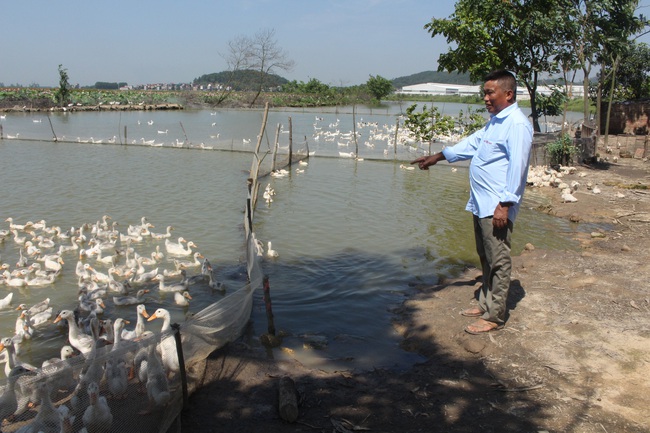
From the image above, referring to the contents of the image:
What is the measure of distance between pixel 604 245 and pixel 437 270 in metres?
2.92

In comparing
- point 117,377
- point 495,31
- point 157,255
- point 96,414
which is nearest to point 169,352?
point 117,377

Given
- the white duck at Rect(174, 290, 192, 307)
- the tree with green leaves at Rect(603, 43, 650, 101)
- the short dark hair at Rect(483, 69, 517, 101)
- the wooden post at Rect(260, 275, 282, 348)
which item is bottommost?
the white duck at Rect(174, 290, 192, 307)

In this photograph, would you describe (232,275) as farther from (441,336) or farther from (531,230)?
(531,230)

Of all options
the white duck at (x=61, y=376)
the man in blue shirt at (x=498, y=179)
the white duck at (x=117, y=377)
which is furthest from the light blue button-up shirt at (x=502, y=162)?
the white duck at (x=61, y=376)

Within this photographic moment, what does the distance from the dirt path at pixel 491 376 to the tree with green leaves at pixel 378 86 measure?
66.8 m

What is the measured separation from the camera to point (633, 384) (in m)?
3.94

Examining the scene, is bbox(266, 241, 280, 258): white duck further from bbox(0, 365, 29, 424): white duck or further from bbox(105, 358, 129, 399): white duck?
bbox(0, 365, 29, 424): white duck

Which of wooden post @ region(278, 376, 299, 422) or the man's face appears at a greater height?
the man's face

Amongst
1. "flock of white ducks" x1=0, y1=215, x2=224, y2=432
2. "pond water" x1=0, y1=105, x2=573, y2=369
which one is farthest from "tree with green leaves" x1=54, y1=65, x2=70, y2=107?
"flock of white ducks" x1=0, y1=215, x2=224, y2=432

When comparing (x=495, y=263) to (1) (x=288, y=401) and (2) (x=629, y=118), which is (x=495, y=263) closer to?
(1) (x=288, y=401)

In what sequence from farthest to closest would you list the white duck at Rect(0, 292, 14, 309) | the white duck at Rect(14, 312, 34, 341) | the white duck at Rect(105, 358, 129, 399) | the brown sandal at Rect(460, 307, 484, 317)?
the white duck at Rect(0, 292, 14, 309), the white duck at Rect(14, 312, 34, 341), the brown sandal at Rect(460, 307, 484, 317), the white duck at Rect(105, 358, 129, 399)

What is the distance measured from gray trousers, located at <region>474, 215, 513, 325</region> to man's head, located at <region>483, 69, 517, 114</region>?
1.03m

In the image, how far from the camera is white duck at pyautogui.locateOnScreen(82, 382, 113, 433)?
3188 millimetres

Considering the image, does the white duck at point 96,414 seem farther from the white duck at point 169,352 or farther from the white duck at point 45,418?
the white duck at point 169,352
